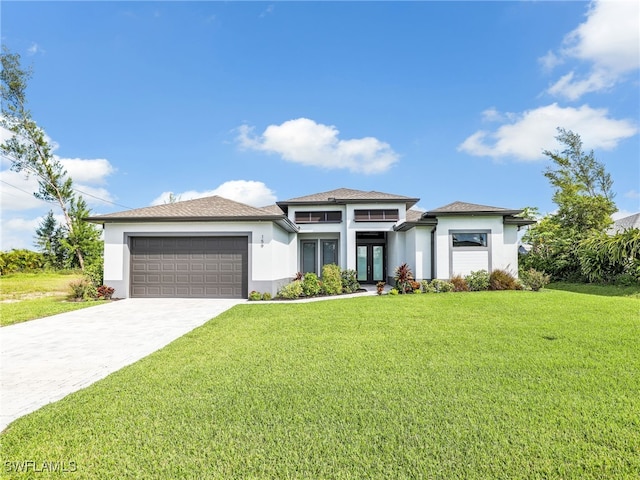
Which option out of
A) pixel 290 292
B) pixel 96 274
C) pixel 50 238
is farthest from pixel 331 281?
pixel 50 238

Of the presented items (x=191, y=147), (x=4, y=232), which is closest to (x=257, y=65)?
(x=191, y=147)

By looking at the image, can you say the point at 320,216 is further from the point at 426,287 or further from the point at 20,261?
the point at 20,261

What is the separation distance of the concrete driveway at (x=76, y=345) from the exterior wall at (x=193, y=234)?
86.8 inches

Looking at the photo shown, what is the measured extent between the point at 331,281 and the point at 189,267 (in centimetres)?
596

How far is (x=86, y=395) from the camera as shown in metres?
3.96

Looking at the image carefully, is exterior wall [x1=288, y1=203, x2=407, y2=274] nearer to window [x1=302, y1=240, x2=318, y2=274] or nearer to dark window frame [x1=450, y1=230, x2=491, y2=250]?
window [x1=302, y1=240, x2=318, y2=274]

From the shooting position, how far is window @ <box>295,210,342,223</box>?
17844 millimetres

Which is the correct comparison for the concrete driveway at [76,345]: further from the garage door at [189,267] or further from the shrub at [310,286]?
the shrub at [310,286]

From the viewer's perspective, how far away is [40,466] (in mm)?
2641

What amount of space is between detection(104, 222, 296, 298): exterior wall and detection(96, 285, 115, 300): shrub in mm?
184

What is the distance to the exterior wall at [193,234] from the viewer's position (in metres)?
13.0

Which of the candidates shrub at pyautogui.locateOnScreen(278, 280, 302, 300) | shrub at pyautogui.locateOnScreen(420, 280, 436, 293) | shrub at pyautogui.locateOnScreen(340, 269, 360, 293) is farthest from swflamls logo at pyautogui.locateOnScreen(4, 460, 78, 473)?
shrub at pyautogui.locateOnScreen(420, 280, 436, 293)

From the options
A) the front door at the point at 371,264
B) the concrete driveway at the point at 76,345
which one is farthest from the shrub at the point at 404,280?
the concrete driveway at the point at 76,345

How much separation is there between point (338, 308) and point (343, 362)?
5.00 m
